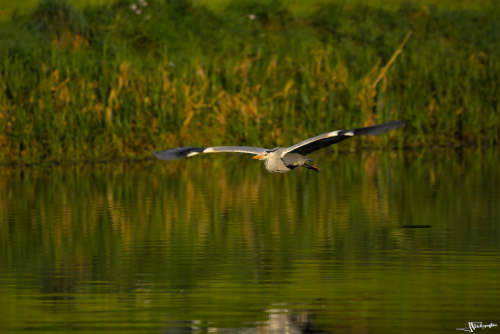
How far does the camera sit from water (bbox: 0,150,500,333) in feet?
36.9

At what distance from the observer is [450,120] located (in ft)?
98.9

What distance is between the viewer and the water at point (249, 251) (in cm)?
1125

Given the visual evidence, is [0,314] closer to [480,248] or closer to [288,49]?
[480,248]

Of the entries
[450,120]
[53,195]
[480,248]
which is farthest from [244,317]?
[450,120]

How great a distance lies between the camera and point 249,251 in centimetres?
1509

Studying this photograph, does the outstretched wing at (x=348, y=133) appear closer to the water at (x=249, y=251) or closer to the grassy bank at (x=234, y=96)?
the water at (x=249, y=251)

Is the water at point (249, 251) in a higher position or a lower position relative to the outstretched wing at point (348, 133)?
lower
